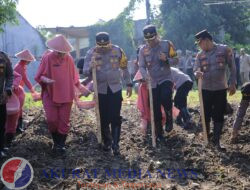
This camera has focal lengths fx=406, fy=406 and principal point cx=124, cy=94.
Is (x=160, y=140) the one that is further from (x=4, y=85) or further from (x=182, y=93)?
(x=4, y=85)

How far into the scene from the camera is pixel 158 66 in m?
6.98

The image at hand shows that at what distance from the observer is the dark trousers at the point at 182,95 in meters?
8.47

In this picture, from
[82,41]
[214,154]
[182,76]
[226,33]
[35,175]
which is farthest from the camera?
Answer: [82,41]

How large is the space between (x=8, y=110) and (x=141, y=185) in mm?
2809

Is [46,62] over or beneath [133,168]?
over

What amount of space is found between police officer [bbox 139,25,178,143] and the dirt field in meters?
0.67

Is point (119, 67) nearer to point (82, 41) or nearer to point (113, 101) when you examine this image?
point (113, 101)

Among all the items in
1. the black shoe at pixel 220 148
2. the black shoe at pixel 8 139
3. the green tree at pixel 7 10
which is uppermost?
the green tree at pixel 7 10

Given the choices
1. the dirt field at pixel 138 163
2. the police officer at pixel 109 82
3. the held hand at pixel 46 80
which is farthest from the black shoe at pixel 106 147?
the held hand at pixel 46 80

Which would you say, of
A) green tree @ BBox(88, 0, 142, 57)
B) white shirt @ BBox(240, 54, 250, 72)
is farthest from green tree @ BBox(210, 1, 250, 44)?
white shirt @ BBox(240, 54, 250, 72)

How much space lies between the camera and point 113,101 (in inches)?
254

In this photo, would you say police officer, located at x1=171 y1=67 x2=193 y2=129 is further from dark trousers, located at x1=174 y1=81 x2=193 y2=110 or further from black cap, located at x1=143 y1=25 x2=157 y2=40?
black cap, located at x1=143 y1=25 x2=157 y2=40

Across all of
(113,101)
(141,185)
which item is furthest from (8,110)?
(141,185)

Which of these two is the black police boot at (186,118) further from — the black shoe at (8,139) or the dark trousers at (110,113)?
the black shoe at (8,139)
